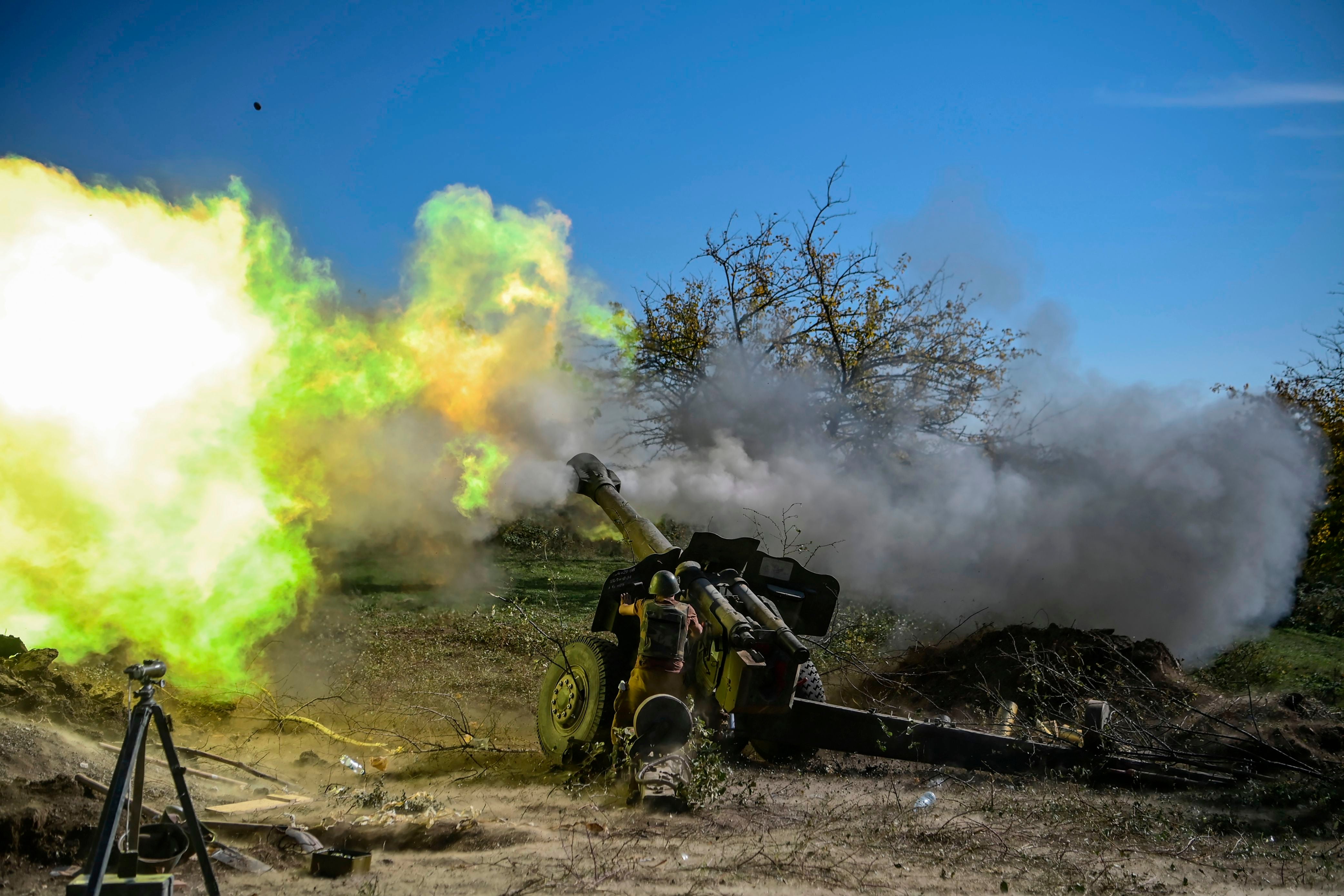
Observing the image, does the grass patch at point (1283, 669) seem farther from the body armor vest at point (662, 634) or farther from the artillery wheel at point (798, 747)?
the body armor vest at point (662, 634)

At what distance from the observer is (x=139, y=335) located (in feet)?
29.9

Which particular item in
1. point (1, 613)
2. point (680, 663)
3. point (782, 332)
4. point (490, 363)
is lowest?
point (1, 613)

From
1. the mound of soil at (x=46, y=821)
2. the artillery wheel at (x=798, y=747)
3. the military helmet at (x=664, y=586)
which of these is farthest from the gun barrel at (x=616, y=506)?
the mound of soil at (x=46, y=821)

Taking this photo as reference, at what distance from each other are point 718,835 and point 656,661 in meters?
1.70

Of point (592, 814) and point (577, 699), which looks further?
point (577, 699)

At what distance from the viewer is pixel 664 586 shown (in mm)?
7598

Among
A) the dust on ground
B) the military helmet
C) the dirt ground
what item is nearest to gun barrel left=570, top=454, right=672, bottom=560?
the military helmet

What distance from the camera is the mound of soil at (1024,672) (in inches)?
390

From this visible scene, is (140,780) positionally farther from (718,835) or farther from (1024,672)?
(1024,672)

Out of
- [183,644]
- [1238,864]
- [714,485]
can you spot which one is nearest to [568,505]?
[714,485]

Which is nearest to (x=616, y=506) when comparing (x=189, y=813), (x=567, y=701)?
(x=567, y=701)

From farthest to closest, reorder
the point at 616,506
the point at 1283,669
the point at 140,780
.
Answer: the point at 1283,669 → the point at 616,506 → the point at 140,780

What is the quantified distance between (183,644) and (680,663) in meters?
5.60

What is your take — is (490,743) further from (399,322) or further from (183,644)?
(399,322)
